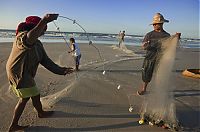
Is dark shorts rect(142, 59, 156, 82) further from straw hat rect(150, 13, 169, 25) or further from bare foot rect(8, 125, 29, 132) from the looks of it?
bare foot rect(8, 125, 29, 132)

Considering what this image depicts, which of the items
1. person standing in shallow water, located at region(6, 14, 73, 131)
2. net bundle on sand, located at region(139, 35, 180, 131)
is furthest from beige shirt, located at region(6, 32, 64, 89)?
net bundle on sand, located at region(139, 35, 180, 131)

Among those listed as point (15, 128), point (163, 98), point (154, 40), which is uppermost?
point (154, 40)

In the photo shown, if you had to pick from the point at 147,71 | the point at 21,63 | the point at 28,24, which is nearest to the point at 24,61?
the point at 21,63

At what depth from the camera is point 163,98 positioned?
5.32 meters

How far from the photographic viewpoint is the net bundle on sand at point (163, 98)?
16.4 feet

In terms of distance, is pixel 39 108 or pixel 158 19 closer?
pixel 39 108

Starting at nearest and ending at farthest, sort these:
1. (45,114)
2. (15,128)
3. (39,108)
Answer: (15,128)
(39,108)
(45,114)

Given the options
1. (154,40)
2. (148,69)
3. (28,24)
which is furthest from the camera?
(148,69)

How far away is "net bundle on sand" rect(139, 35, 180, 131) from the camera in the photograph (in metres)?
5.00

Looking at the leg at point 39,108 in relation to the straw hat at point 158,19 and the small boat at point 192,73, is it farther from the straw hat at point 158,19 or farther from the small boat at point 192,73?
the small boat at point 192,73

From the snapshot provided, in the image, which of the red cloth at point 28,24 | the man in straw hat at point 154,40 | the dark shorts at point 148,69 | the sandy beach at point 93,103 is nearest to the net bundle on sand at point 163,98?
the sandy beach at point 93,103

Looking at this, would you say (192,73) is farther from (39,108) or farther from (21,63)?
(21,63)

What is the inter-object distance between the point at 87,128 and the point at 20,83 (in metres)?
1.38

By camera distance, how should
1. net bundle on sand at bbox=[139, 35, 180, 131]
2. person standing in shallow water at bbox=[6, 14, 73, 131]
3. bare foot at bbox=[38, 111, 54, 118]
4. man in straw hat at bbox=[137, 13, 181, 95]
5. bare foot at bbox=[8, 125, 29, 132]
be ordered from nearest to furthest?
person standing in shallow water at bbox=[6, 14, 73, 131]
bare foot at bbox=[8, 125, 29, 132]
net bundle on sand at bbox=[139, 35, 180, 131]
bare foot at bbox=[38, 111, 54, 118]
man in straw hat at bbox=[137, 13, 181, 95]
